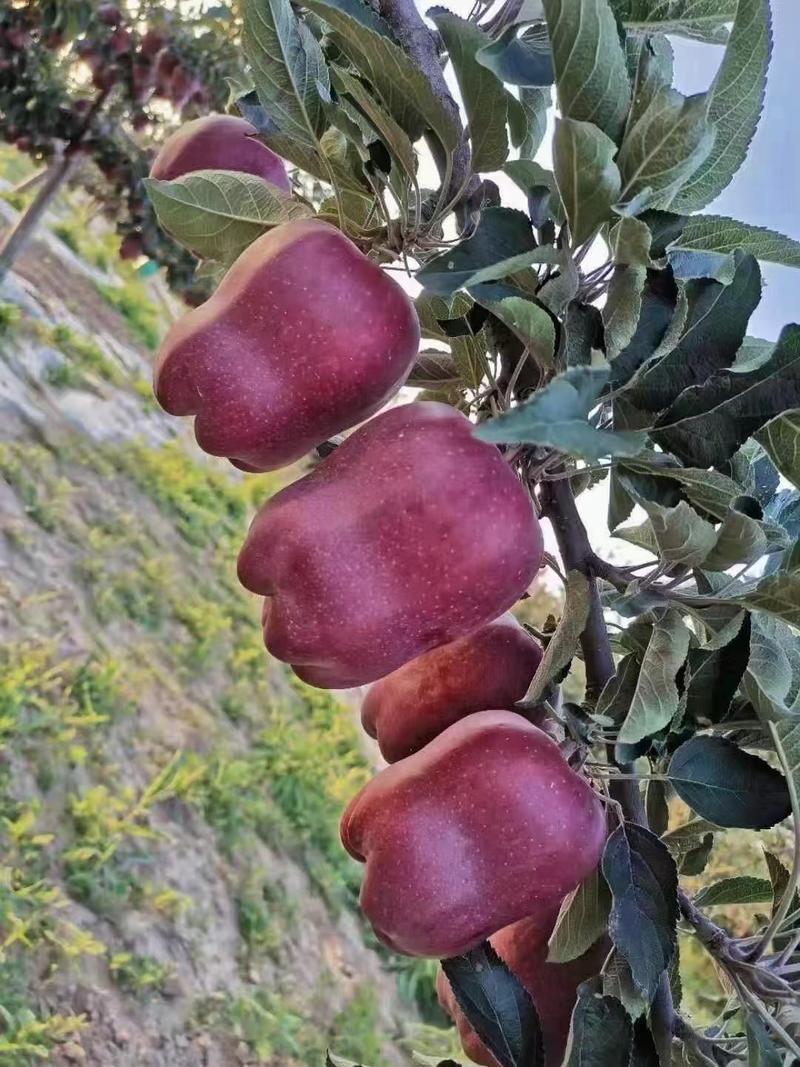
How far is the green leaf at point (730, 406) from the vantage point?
355mm

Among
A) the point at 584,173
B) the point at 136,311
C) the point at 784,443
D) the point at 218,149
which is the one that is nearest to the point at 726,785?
the point at 784,443

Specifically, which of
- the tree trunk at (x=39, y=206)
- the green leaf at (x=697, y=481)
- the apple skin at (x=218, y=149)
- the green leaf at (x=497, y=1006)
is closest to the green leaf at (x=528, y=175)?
the green leaf at (x=697, y=481)

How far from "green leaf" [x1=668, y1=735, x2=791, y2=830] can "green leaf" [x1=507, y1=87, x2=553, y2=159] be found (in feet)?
0.90

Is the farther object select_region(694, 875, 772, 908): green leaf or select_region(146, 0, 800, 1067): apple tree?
select_region(694, 875, 772, 908): green leaf

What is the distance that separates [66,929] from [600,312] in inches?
59.3

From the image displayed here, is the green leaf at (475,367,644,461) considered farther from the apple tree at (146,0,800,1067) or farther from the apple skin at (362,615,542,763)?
the apple skin at (362,615,542,763)

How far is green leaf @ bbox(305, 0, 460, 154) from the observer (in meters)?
0.33

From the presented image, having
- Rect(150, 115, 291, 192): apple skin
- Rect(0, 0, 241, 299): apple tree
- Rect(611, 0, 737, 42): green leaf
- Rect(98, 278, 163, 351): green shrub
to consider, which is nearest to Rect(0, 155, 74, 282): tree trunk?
Rect(0, 0, 241, 299): apple tree

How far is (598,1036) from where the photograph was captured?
0.39 metres

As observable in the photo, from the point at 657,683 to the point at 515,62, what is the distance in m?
0.24

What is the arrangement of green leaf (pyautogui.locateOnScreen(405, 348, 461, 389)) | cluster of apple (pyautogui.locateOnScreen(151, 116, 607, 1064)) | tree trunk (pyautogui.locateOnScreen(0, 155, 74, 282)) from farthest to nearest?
tree trunk (pyautogui.locateOnScreen(0, 155, 74, 282)) < green leaf (pyautogui.locateOnScreen(405, 348, 461, 389)) < cluster of apple (pyautogui.locateOnScreen(151, 116, 607, 1064))

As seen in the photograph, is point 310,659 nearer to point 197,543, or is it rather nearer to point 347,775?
point 347,775

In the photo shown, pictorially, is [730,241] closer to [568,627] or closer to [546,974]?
[568,627]

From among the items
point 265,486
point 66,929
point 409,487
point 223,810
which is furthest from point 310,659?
point 265,486
